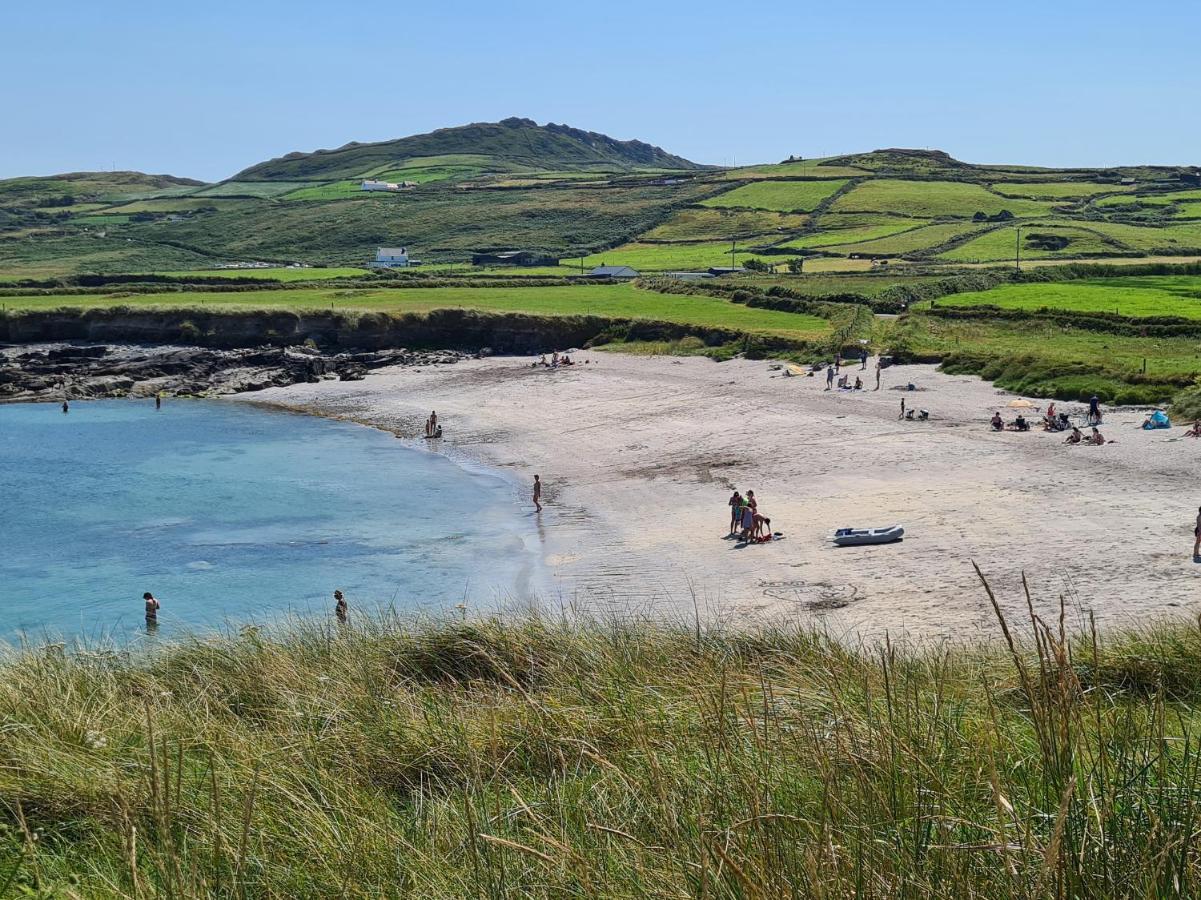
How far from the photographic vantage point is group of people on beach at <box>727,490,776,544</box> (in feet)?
74.2

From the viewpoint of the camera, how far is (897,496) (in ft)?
82.8

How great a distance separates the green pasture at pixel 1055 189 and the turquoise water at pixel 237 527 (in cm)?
9710

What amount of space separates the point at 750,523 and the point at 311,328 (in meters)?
41.9

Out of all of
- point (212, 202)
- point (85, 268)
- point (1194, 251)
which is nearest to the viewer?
point (1194, 251)

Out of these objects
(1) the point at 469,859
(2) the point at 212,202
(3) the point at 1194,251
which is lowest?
(1) the point at 469,859

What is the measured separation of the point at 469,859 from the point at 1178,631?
648cm

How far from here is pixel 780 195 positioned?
4938 inches

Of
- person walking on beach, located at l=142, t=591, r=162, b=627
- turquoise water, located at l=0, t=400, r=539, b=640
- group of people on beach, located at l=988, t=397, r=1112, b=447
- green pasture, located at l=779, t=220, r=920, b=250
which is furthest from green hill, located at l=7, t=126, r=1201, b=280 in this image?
person walking on beach, located at l=142, t=591, r=162, b=627

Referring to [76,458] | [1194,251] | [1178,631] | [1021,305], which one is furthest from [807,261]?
[1178,631]

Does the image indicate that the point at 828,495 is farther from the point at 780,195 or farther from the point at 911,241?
the point at 780,195

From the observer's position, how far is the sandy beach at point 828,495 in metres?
17.9

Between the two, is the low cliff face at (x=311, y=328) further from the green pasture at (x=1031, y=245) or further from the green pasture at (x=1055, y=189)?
the green pasture at (x=1055, y=189)

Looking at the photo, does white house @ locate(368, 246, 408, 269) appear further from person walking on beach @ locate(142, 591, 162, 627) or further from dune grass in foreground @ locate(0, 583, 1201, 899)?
dune grass in foreground @ locate(0, 583, 1201, 899)

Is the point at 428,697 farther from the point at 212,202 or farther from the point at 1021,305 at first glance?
the point at 212,202
